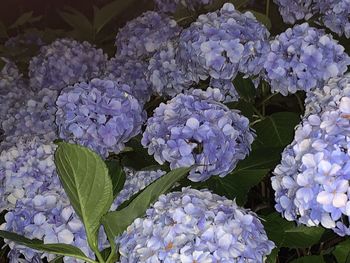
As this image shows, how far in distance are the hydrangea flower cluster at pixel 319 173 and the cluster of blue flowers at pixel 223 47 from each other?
0.28 meters

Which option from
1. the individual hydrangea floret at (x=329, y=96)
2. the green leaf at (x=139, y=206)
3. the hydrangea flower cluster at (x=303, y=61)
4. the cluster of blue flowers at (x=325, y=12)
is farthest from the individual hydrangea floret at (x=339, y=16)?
the green leaf at (x=139, y=206)

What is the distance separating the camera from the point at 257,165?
1.05 meters

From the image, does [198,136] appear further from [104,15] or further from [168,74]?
[104,15]

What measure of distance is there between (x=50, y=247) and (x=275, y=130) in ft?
1.41

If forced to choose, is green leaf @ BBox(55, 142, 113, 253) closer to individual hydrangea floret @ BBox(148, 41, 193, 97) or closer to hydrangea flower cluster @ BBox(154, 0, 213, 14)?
individual hydrangea floret @ BBox(148, 41, 193, 97)

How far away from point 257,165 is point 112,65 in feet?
1.49

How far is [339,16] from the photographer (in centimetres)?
127

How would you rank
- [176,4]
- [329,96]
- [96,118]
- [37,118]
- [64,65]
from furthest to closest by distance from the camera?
1. [176,4]
2. [64,65]
3. [37,118]
4. [96,118]
5. [329,96]

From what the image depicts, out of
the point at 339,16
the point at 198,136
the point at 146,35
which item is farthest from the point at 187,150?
the point at 146,35

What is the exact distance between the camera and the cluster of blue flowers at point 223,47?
111 centimetres

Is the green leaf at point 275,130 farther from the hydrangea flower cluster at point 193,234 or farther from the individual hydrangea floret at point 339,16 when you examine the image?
the hydrangea flower cluster at point 193,234

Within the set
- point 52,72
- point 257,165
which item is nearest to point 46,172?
point 257,165

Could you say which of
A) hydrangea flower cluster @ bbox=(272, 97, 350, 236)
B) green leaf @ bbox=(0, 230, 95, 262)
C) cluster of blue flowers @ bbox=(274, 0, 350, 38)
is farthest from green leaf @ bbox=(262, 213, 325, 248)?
cluster of blue flowers @ bbox=(274, 0, 350, 38)

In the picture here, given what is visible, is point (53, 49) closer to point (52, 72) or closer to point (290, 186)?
point (52, 72)
